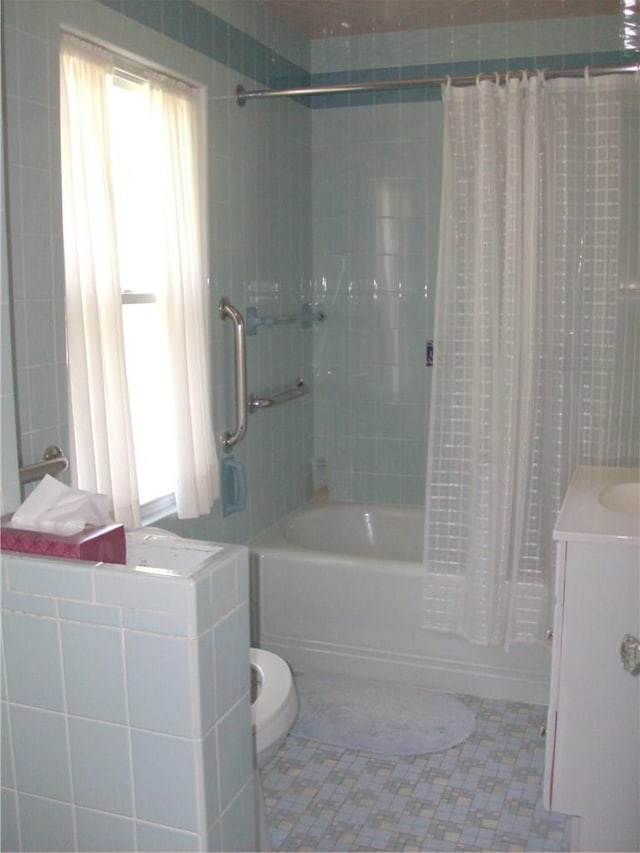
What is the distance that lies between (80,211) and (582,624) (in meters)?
1.55

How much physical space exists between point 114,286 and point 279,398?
3.88ft

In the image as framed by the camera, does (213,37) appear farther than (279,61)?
No

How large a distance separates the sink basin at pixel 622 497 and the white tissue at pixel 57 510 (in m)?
1.32

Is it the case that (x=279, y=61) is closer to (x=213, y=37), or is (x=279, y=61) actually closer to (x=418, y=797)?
(x=213, y=37)

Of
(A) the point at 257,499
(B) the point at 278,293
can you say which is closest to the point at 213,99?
(B) the point at 278,293

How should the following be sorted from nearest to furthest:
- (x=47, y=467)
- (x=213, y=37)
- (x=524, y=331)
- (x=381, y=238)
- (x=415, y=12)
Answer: (x=47, y=467)
(x=524, y=331)
(x=213, y=37)
(x=415, y=12)
(x=381, y=238)

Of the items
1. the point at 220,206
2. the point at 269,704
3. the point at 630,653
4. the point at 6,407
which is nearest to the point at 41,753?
the point at 6,407

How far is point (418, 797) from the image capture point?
2357mm

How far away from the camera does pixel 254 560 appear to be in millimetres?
3146

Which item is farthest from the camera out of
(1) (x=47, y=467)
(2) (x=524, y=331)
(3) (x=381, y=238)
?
(3) (x=381, y=238)

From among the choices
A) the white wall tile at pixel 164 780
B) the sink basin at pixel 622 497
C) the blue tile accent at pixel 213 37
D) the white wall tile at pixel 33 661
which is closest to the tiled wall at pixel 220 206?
the blue tile accent at pixel 213 37

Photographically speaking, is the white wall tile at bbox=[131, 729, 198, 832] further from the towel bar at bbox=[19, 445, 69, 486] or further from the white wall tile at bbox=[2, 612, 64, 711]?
the towel bar at bbox=[19, 445, 69, 486]

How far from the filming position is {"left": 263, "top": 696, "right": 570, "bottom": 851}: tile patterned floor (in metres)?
2.19

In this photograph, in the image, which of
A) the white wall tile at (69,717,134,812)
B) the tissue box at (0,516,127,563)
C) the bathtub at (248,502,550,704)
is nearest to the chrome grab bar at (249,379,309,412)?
the bathtub at (248,502,550,704)
